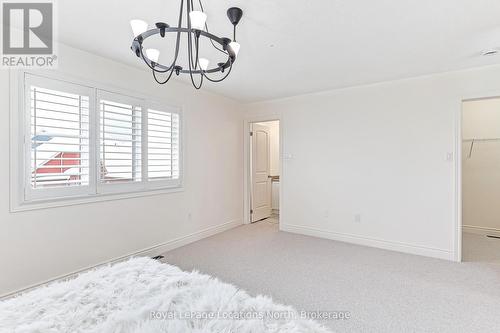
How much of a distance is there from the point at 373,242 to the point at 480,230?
7.25 ft

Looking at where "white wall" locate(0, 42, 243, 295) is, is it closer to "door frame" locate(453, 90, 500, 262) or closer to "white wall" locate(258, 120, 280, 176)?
"white wall" locate(258, 120, 280, 176)

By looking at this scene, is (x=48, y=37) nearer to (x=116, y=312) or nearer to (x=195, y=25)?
(x=195, y=25)

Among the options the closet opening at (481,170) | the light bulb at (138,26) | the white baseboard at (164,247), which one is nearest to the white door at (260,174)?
the white baseboard at (164,247)

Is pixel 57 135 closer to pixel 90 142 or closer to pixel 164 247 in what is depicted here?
pixel 90 142

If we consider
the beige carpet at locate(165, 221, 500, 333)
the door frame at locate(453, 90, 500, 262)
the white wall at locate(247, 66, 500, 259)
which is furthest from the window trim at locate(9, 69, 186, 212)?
the door frame at locate(453, 90, 500, 262)

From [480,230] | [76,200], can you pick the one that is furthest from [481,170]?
[76,200]

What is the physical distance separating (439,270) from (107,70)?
4.56m

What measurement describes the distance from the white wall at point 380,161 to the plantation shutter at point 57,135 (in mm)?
3112

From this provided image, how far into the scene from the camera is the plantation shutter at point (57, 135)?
2338 millimetres

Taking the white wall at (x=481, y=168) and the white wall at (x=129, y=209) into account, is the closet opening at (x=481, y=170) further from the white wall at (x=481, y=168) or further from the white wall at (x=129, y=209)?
the white wall at (x=129, y=209)

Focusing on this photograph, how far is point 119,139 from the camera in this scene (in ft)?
9.80

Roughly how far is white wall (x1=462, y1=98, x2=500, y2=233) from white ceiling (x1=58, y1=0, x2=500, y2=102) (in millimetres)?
1894

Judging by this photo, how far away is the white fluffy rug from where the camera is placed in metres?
1.03

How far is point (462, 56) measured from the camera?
2.81 metres
